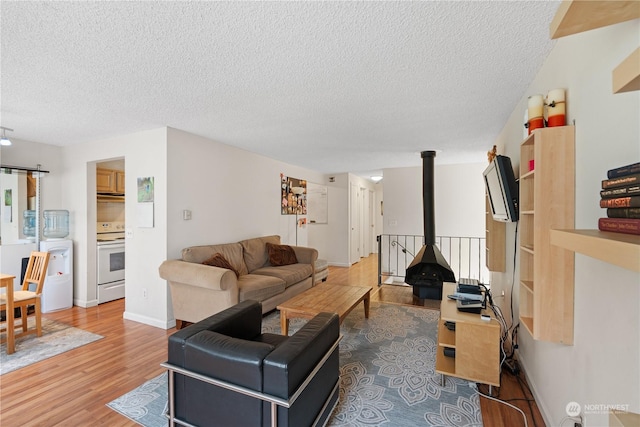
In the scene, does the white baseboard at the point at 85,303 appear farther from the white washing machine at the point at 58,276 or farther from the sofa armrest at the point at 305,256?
the sofa armrest at the point at 305,256

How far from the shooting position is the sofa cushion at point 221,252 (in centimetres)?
330

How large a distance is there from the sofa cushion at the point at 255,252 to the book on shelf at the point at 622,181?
387 centimetres

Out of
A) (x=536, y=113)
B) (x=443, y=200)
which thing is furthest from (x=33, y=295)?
(x=443, y=200)

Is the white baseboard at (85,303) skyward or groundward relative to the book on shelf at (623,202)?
groundward

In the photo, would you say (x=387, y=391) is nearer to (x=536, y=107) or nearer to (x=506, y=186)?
(x=506, y=186)

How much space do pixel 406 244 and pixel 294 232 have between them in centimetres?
240

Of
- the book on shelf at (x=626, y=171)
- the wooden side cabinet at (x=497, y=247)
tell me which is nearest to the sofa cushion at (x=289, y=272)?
the wooden side cabinet at (x=497, y=247)

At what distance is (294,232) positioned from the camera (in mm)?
6031

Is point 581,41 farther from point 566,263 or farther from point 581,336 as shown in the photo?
point 581,336

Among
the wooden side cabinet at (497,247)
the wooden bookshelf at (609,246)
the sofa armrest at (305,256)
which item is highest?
the wooden bookshelf at (609,246)

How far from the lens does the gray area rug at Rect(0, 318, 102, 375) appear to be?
Result: 8.11 ft

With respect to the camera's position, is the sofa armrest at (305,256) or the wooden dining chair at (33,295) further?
the sofa armrest at (305,256)

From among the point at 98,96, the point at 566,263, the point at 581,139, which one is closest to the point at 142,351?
the point at 98,96

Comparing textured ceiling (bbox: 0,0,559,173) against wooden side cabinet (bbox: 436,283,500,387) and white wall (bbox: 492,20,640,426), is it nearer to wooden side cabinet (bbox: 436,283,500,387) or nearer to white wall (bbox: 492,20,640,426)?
white wall (bbox: 492,20,640,426)
